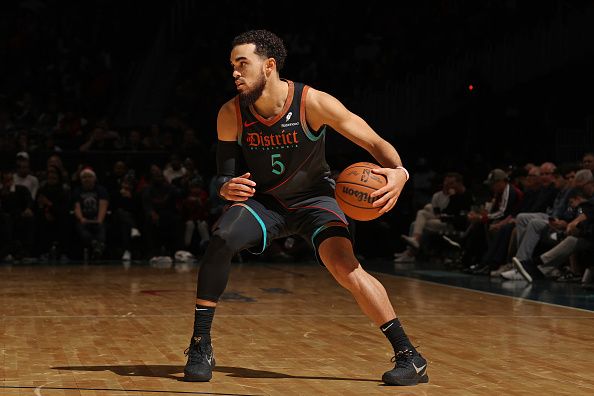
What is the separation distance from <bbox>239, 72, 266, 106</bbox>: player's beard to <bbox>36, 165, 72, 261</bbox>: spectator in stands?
436 inches

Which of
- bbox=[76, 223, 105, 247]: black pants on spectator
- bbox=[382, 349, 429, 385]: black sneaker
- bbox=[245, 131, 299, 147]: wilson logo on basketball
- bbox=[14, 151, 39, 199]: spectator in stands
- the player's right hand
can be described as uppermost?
bbox=[245, 131, 299, 147]: wilson logo on basketball

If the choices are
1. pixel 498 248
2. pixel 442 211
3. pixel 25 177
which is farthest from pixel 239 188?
pixel 25 177

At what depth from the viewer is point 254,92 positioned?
5316 millimetres

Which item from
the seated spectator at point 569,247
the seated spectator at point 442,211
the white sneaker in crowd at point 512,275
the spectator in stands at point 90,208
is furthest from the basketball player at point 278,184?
the spectator in stands at point 90,208

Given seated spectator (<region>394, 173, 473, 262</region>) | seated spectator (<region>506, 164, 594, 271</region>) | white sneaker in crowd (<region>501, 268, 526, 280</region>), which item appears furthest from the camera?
seated spectator (<region>394, 173, 473, 262</region>)

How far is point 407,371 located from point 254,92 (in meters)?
1.57

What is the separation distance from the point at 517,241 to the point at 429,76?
759cm

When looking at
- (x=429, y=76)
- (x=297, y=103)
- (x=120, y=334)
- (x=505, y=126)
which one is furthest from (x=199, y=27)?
(x=297, y=103)

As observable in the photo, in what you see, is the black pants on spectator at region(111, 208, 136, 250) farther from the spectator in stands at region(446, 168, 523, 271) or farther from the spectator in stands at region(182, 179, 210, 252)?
the spectator in stands at region(446, 168, 523, 271)

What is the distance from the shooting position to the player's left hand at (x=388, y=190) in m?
4.94

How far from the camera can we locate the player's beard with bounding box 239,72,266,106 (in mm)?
5312

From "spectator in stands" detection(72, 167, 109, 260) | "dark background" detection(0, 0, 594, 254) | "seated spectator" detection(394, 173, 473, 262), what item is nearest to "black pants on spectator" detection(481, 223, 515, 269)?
"seated spectator" detection(394, 173, 473, 262)

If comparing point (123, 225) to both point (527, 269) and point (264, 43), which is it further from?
point (264, 43)

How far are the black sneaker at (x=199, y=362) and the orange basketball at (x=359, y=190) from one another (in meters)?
0.97
